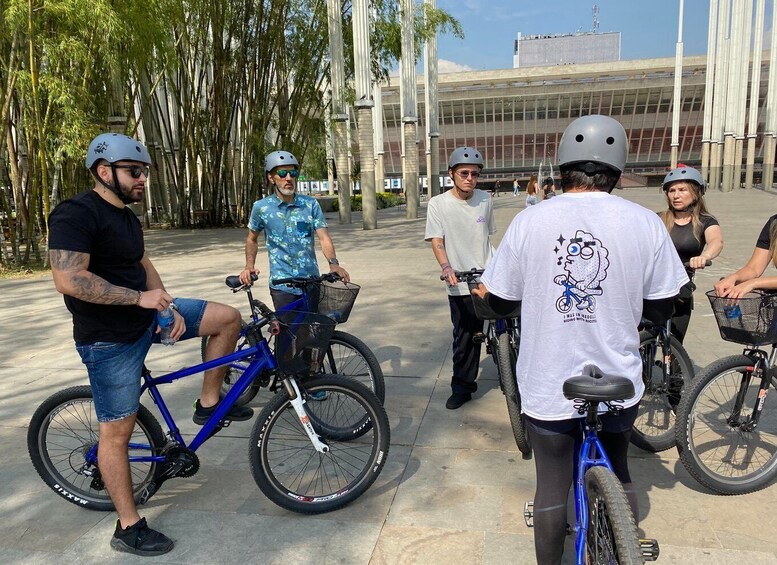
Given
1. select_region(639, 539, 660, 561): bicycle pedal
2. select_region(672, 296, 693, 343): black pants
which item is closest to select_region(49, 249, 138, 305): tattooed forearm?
select_region(639, 539, 660, 561): bicycle pedal

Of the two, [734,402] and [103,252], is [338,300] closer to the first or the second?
[103,252]

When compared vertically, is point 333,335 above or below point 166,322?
below

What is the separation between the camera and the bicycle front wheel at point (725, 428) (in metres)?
3.00

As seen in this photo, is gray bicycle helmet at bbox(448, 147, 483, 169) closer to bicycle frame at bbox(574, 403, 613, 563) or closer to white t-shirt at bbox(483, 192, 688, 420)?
white t-shirt at bbox(483, 192, 688, 420)

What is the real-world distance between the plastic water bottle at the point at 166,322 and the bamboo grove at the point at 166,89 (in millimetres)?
9040

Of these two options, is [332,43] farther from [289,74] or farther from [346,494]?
[346,494]

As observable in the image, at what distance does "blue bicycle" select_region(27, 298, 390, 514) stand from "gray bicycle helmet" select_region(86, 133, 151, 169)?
96 centimetres

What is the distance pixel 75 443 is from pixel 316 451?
1.31m

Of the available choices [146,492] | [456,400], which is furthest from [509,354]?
[146,492]

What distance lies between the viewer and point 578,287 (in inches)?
73.6

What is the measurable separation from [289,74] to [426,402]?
17.9 metres

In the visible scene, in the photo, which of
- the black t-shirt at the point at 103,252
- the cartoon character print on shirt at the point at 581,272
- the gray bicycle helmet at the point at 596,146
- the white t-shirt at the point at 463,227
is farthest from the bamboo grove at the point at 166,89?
the cartoon character print on shirt at the point at 581,272

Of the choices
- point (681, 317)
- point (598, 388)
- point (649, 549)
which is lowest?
point (649, 549)

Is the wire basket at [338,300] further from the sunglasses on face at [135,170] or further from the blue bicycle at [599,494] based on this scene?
the blue bicycle at [599,494]
